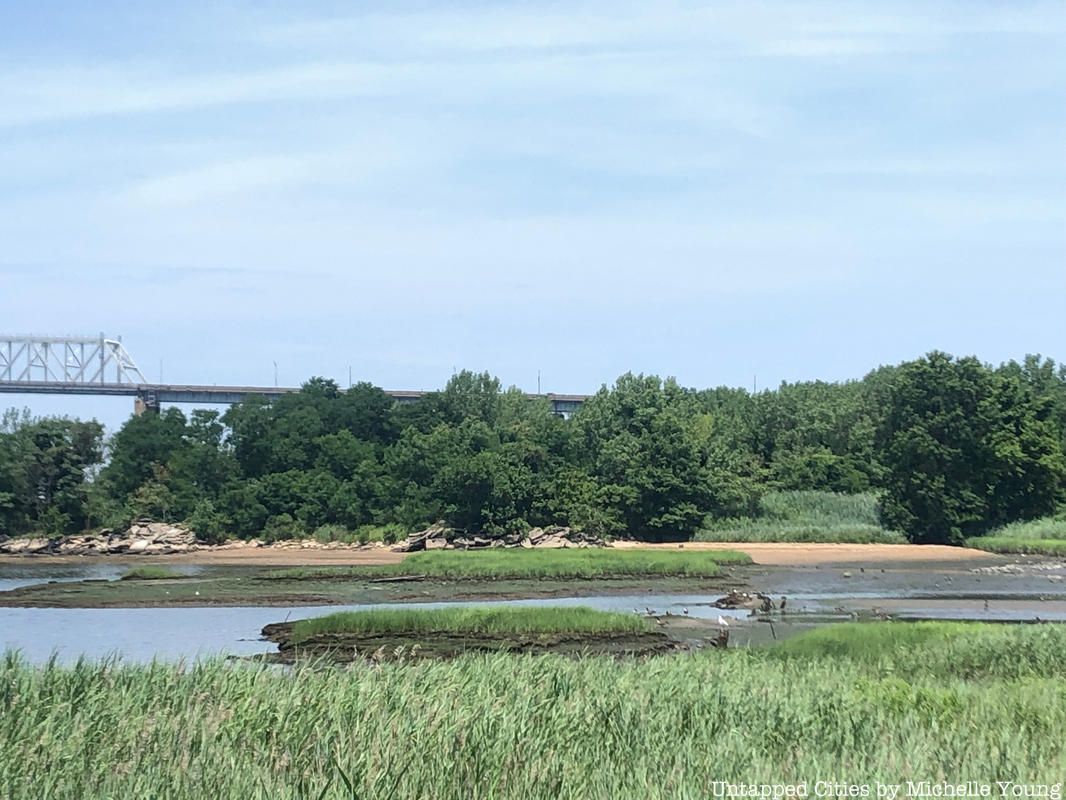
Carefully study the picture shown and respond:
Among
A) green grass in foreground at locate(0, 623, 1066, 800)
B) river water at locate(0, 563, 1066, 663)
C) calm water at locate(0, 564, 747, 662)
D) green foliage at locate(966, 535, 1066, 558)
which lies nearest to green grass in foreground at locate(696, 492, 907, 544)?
green foliage at locate(966, 535, 1066, 558)

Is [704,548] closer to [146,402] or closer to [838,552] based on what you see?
[838,552]

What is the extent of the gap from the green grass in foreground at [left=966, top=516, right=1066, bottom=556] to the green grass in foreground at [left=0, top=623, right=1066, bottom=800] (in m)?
53.3

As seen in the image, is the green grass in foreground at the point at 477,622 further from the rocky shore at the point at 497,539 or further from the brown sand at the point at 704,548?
the rocky shore at the point at 497,539

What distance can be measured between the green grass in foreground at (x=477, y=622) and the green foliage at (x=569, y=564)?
19.5m

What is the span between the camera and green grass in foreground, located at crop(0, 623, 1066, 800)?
1237cm

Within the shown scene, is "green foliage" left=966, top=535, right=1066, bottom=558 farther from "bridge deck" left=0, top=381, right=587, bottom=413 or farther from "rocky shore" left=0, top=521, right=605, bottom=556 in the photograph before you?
"bridge deck" left=0, top=381, right=587, bottom=413

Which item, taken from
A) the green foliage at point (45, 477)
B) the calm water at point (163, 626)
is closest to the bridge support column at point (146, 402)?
the green foliage at point (45, 477)

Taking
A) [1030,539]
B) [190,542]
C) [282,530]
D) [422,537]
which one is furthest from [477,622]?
[190,542]

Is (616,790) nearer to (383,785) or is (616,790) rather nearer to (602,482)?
(383,785)

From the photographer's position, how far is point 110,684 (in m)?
16.2

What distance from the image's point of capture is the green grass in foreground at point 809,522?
76188 millimetres

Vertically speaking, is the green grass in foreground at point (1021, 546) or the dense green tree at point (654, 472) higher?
the dense green tree at point (654, 472)

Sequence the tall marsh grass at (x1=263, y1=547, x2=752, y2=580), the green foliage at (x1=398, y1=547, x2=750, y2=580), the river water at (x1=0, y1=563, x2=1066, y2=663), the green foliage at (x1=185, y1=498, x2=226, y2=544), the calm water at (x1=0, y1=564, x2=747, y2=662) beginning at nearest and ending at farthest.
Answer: the calm water at (x1=0, y1=564, x2=747, y2=662) < the river water at (x1=0, y1=563, x2=1066, y2=663) < the tall marsh grass at (x1=263, y1=547, x2=752, y2=580) < the green foliage at (x1=398, y1=547, x2=750, y2=580) < the green foliage at (x1=185, y1=498, x2=226, y2=544)

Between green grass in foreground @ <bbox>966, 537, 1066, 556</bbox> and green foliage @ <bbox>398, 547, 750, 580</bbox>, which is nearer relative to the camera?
green foliage @ <bbox>398, 547, 750, 580</bbox>
